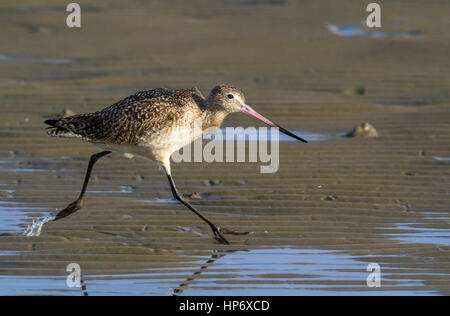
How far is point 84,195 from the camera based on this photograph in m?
7.52

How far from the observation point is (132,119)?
23.8ft

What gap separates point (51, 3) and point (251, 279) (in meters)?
11.9

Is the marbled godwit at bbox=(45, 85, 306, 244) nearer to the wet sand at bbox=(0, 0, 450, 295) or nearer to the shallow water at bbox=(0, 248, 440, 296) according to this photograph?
the wet sand at bbox=(0, 0, 450, 295)

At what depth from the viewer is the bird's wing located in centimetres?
721

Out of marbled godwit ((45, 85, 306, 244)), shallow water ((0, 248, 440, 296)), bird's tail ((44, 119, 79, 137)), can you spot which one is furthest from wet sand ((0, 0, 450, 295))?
bird's tail ((44, 119, 79, 137))

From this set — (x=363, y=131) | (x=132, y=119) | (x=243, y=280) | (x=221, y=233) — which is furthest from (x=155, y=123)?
(x=363, y=131)

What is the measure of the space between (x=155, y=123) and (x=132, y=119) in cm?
21

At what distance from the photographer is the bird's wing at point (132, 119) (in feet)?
23.7

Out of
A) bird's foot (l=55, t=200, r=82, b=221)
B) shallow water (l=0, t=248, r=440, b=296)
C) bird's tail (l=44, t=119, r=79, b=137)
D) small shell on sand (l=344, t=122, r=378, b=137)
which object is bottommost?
shallow water (l=0, t=248, r=440, b=296)

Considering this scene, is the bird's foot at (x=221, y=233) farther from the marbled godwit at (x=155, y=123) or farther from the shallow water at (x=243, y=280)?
the shallow water at (x=243, y=280)

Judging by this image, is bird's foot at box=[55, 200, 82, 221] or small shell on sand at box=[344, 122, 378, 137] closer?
bird's foot at box=[55, 200, 82, 221]

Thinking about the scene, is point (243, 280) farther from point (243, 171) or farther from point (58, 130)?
point (243, 171)

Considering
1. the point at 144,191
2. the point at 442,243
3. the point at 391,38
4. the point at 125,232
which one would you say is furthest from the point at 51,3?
the point at 442,243
